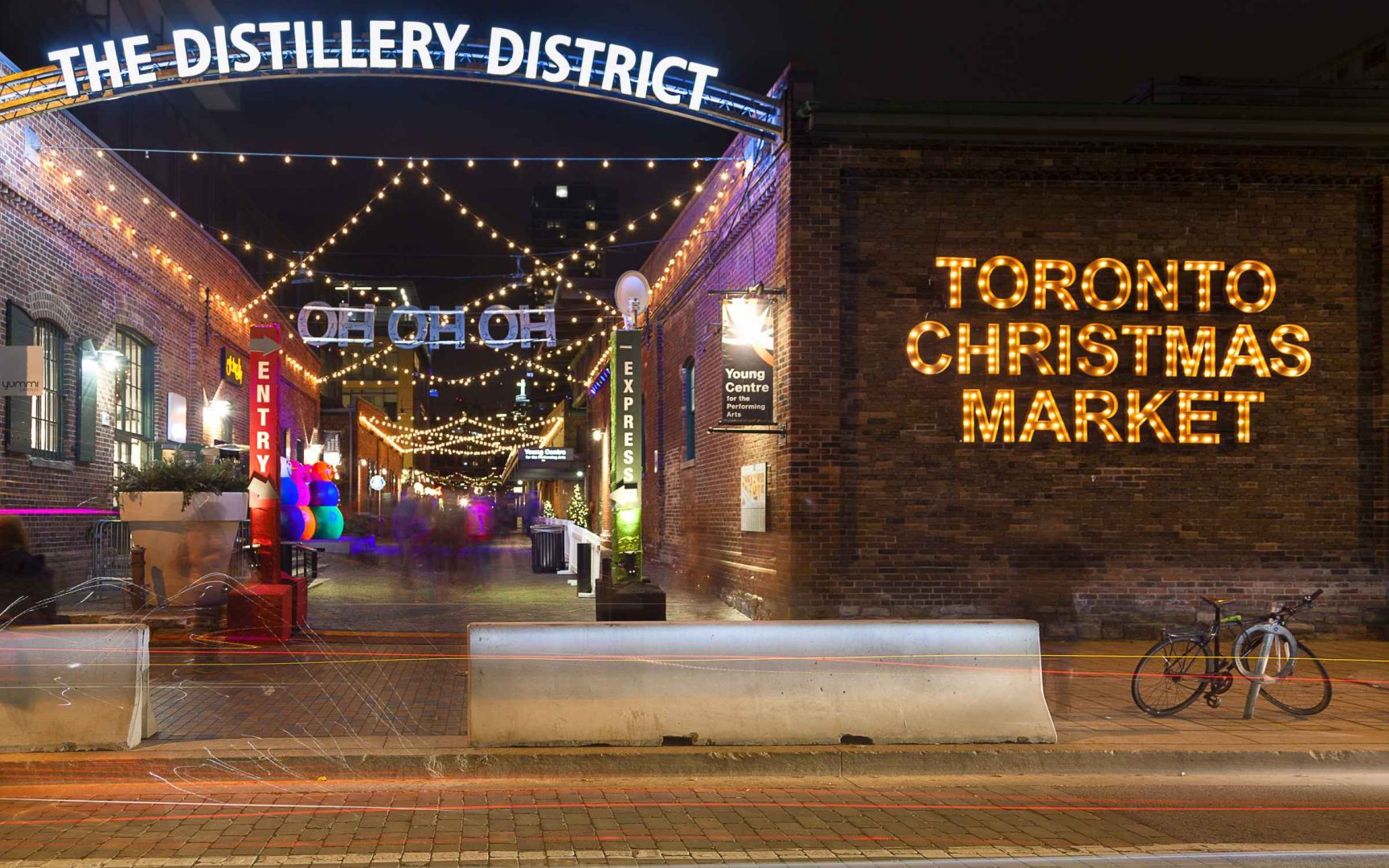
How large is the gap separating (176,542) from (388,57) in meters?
6.64

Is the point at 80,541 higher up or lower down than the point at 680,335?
lower down

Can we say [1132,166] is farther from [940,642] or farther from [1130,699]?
[940,642]

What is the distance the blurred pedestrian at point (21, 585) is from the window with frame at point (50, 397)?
3212 mm

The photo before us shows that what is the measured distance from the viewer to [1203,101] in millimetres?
15727

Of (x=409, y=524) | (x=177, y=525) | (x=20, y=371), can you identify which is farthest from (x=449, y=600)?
(x=409, y=524)

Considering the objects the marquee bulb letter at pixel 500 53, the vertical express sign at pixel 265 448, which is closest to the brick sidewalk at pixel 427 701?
the vertical express sign at pixel 265 448

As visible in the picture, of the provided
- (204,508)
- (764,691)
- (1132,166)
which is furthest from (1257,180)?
(204,508)

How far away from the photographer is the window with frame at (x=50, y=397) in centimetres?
1603

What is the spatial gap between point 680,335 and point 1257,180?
11.0m

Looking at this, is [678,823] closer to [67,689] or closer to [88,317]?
[67,689]

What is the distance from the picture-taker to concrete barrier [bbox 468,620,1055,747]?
25.6 ft

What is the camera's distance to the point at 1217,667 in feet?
30.9

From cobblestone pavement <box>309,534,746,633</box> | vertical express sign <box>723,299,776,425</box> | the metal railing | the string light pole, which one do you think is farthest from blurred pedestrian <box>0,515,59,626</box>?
vertical express sign <box>723,299,776,425</box>

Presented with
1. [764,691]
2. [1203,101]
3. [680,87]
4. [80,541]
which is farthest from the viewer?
[80,541]
